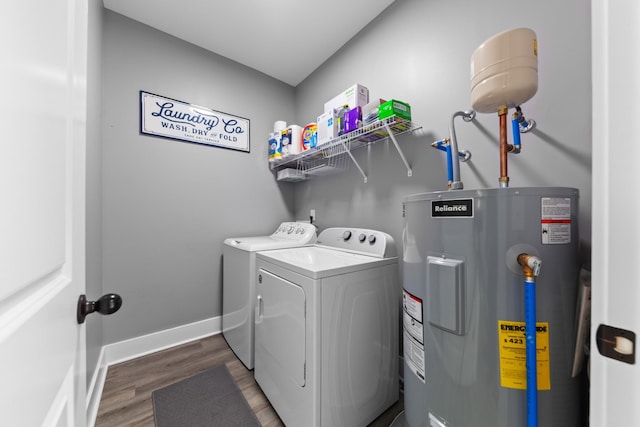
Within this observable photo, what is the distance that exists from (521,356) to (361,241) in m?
1.02

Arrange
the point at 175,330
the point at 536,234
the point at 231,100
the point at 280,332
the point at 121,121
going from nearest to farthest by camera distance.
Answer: the point at 536,234 < the point at 280,332 < the point at 121,121 < the point at 175,330 < the point at 231,100

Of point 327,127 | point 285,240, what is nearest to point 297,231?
point 285,240

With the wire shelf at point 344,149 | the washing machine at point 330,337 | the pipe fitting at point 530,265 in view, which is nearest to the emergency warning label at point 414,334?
the washing machine at point 330,337

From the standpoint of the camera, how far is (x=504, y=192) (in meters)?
0.76

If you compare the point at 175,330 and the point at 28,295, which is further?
the point at 175,330

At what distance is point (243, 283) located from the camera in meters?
1.82

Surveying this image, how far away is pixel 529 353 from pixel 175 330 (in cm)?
242

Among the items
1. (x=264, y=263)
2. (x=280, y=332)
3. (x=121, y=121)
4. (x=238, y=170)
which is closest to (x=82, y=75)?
(x=264, y=263)

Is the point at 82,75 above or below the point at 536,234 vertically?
above

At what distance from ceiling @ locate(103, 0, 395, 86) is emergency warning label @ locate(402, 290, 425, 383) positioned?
206 cm

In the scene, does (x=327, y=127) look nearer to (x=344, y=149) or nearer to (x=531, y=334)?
(x=344, y=149)

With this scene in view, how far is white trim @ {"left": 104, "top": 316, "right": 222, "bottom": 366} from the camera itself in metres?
1.84

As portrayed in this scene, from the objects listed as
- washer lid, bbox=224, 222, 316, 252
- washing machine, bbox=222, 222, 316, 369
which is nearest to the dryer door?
washing machine, bbox=222, 222, 316, 369

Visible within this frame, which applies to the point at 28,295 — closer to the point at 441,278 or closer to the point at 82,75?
the point at 82,75
